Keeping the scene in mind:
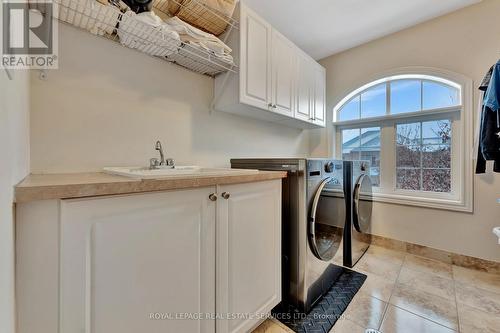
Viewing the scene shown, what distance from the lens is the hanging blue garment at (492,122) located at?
141cm

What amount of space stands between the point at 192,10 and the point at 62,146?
1140mm

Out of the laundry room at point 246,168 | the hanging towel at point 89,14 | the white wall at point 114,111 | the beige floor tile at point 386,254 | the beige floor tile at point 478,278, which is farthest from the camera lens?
the beige floor tile at point 386,254

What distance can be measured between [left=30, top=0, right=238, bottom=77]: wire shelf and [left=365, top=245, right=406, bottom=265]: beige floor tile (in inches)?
94.2

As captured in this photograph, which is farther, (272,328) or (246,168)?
(246,168)

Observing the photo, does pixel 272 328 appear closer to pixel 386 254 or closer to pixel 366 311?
pixel 366 311

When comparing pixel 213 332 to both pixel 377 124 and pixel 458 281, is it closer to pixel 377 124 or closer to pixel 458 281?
pixel 458 281

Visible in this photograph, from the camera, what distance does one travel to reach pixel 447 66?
207 cm

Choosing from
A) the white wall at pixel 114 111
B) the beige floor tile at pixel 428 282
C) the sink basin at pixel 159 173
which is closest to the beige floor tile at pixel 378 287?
the beige floor tile at pixel 428 282

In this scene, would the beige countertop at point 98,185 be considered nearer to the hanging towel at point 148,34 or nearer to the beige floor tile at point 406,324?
the hanging towel at point 148,34

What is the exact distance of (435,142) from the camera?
2264mm

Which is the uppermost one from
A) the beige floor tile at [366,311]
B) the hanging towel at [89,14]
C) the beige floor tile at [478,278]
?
the hanging towel at [89,14]

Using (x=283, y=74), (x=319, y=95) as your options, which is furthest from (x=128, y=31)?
(x=319, y=95)

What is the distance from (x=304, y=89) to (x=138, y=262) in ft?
7.14

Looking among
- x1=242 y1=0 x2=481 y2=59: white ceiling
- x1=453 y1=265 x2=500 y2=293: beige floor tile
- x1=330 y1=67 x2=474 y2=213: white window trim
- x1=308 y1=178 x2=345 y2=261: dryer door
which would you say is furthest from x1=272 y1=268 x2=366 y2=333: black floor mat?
x1=242 y1=0 x2=481 y2=59: white ceiling
